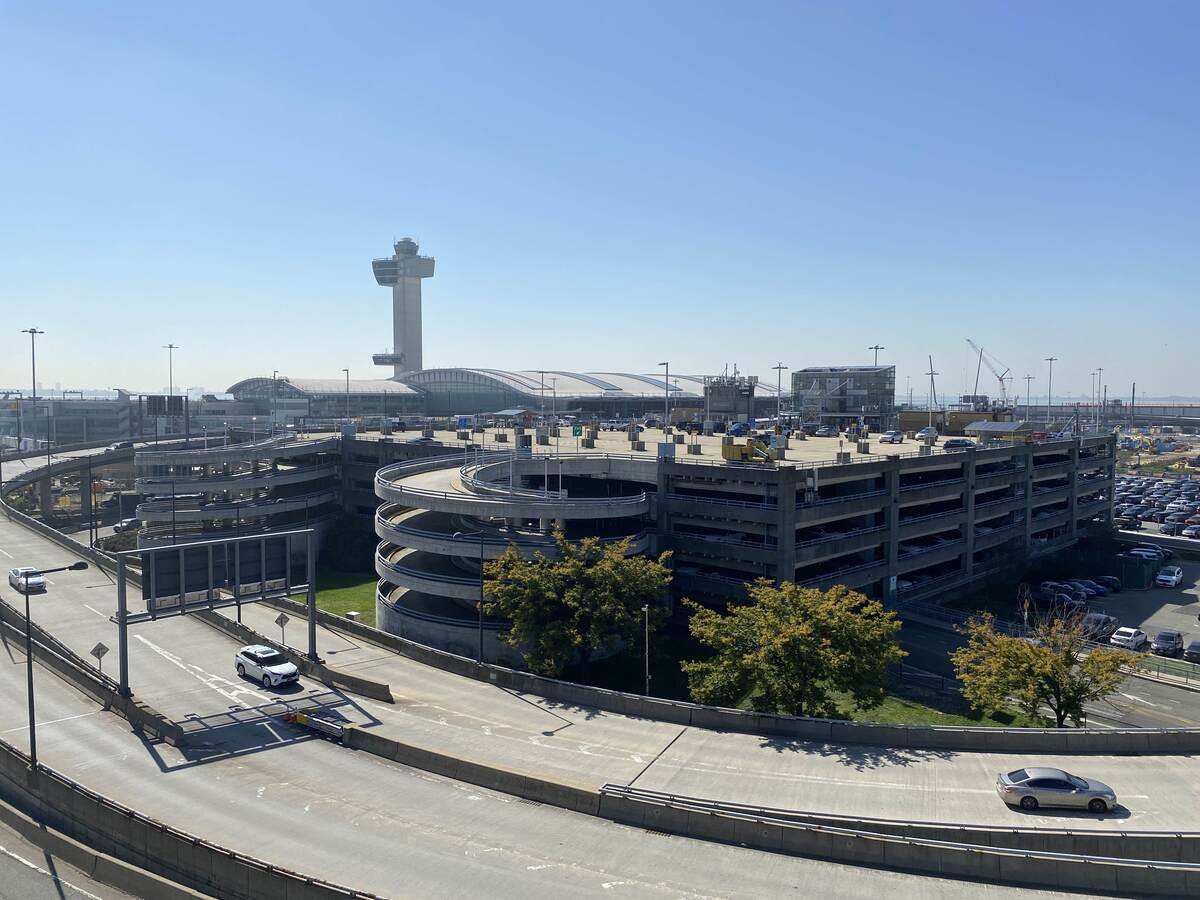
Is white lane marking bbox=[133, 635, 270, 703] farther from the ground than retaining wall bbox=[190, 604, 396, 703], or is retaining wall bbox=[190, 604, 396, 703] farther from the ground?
retaining wall bbox=[190, 604, 396, 703]

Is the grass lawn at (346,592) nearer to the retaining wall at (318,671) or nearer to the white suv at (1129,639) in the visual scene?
the retaining wall at (318,671)

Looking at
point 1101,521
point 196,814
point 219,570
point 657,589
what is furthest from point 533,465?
point 1101,521

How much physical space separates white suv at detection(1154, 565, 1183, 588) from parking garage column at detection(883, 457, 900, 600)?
2817 cm

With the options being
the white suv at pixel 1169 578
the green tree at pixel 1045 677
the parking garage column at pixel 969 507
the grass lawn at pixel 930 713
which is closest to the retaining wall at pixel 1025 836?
the green tree at pixel 1045 677

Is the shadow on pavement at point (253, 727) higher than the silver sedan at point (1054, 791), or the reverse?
the silver sedan at point (1054, 791)

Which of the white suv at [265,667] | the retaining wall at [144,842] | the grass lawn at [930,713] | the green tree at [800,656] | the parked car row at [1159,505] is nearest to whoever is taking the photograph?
the retaining wall at [144,842]

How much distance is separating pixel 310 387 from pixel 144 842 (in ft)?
551

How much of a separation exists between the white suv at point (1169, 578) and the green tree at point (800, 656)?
49.3m

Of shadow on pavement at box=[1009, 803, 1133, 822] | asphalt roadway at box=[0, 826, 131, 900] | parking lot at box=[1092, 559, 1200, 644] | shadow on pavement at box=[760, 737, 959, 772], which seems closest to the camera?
asphalt roadway at box=[0, 826, 131, 900]

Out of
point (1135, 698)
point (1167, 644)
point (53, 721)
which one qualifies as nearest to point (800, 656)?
point (1135, 698)

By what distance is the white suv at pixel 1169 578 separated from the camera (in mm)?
74000

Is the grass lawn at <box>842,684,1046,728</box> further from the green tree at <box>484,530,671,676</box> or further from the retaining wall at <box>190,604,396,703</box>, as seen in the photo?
the retaining wall at <box>190,604,396,703</box>

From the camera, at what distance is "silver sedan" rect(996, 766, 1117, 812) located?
2812cm

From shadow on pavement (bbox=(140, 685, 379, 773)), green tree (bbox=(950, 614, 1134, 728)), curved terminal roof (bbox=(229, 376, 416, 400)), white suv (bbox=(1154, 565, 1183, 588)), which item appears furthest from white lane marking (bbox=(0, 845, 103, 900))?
curved terminal roof (bbox=(229, 376, 416, 400))
